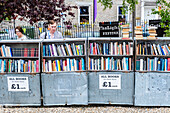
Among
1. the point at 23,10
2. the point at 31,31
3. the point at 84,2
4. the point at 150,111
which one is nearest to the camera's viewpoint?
the point at 23,10

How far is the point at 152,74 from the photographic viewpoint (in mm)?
5789

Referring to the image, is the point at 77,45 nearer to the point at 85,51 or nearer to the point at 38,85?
the point at 85,51

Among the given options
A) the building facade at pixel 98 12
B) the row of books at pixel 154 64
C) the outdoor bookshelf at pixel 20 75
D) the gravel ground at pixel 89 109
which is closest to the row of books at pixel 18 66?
the outdoor bookshelf at pixel 20 75

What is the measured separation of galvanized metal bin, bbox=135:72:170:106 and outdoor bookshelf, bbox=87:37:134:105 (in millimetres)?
180

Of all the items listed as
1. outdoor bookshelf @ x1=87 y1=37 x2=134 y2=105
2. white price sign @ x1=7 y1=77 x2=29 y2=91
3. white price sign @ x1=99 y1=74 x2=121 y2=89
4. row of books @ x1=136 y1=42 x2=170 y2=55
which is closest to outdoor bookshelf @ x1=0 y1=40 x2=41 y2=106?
white price sign @ x1=7 y1=77 x2=29 y2=91

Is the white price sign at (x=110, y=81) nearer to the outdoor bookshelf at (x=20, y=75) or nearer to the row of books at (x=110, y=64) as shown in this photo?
the row of books at (x=110, y=64)

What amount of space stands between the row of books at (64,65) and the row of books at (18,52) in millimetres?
371

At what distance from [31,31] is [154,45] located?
1222cm

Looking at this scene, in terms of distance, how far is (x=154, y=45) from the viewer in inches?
227

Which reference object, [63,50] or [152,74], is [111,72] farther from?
[63,50]

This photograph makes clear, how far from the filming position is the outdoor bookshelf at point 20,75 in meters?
5.90

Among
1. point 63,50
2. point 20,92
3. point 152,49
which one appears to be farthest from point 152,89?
point 20,92

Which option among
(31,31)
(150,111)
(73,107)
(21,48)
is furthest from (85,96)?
(31,31)

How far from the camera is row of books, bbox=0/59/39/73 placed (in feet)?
19.4
